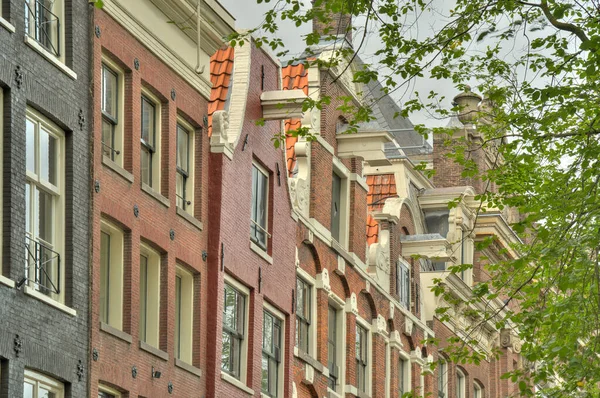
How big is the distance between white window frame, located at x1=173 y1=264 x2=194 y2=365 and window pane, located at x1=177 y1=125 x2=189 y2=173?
2.00m

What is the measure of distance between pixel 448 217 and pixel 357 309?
1135 cm

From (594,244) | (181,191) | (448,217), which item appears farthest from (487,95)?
(448,217)

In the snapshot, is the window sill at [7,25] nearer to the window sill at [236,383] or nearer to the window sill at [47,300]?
the window sill at [47,300]

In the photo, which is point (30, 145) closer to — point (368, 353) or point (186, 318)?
point (186, 318)

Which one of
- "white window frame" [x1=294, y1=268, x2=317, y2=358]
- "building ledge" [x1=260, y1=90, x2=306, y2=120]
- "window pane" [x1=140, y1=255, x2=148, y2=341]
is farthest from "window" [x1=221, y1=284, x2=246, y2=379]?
"white window frame" [x1=294, y1=268, x2=317, y2=358]

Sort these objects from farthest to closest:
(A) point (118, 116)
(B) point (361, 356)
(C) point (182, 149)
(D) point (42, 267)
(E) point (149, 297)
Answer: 1. (B) point (361, 356)
2. (C) point (182, 149)
3. (E) point (149, 297)
4. (A) point (118, 116)
5. (D) point (42, 267)

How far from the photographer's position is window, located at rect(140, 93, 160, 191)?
3200 centimetres

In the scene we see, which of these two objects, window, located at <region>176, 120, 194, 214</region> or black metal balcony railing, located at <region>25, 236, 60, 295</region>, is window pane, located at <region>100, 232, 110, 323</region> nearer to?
black metal balcony railing, located at <region>25, 236, 60, 295</region>

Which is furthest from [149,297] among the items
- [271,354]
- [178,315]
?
[271,354]

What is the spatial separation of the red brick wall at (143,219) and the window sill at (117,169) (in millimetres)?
71


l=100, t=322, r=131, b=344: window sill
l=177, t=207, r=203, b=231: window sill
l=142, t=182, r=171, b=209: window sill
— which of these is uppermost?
l=177, t=207, r=203, b=231: window sill

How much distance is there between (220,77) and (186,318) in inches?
239

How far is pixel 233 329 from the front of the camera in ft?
117

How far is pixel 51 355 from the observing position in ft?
86.8
